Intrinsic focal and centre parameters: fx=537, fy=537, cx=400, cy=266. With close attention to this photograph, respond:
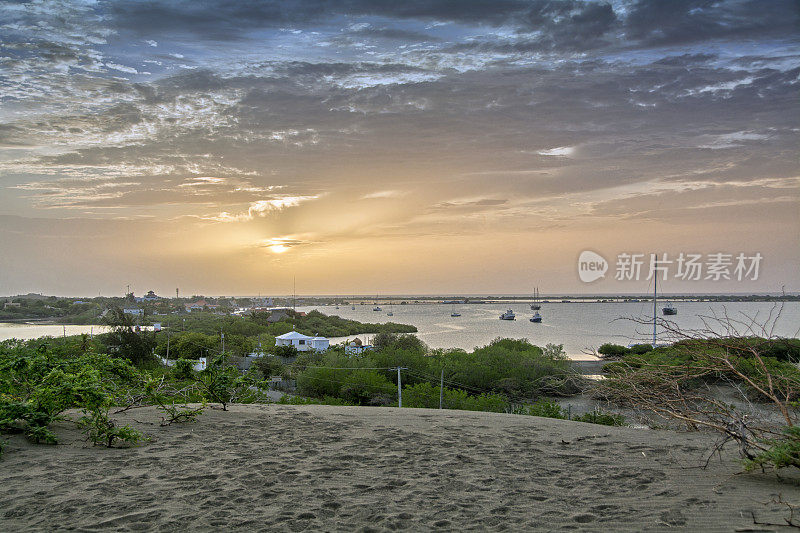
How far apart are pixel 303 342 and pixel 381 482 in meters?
47.7

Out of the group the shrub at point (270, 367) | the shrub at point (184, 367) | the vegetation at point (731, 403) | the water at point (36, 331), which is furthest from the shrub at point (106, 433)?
the water at point (36, 331)

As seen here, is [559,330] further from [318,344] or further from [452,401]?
[452,401]

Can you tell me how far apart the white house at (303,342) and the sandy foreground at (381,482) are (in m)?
42.6

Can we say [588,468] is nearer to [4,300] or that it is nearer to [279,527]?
[279,527]

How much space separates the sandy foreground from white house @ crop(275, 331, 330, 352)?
42.6 m

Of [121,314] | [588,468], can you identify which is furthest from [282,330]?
[588,468]

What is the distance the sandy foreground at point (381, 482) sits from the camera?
445cm

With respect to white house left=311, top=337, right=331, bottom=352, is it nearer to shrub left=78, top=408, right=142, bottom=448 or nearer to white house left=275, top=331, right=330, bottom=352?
white house left=275, top=331, right=330, bottom=352

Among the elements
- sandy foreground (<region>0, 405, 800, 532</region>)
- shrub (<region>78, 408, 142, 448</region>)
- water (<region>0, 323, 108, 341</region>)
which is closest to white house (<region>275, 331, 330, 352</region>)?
water (<region>0, 323, 108, 341</region>)

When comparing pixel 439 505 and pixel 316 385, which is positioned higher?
pixel 439 505

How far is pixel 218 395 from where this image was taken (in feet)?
32.1

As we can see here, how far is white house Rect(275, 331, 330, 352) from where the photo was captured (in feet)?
166

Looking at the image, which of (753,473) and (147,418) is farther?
(147,418)

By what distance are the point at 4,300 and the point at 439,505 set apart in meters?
108
